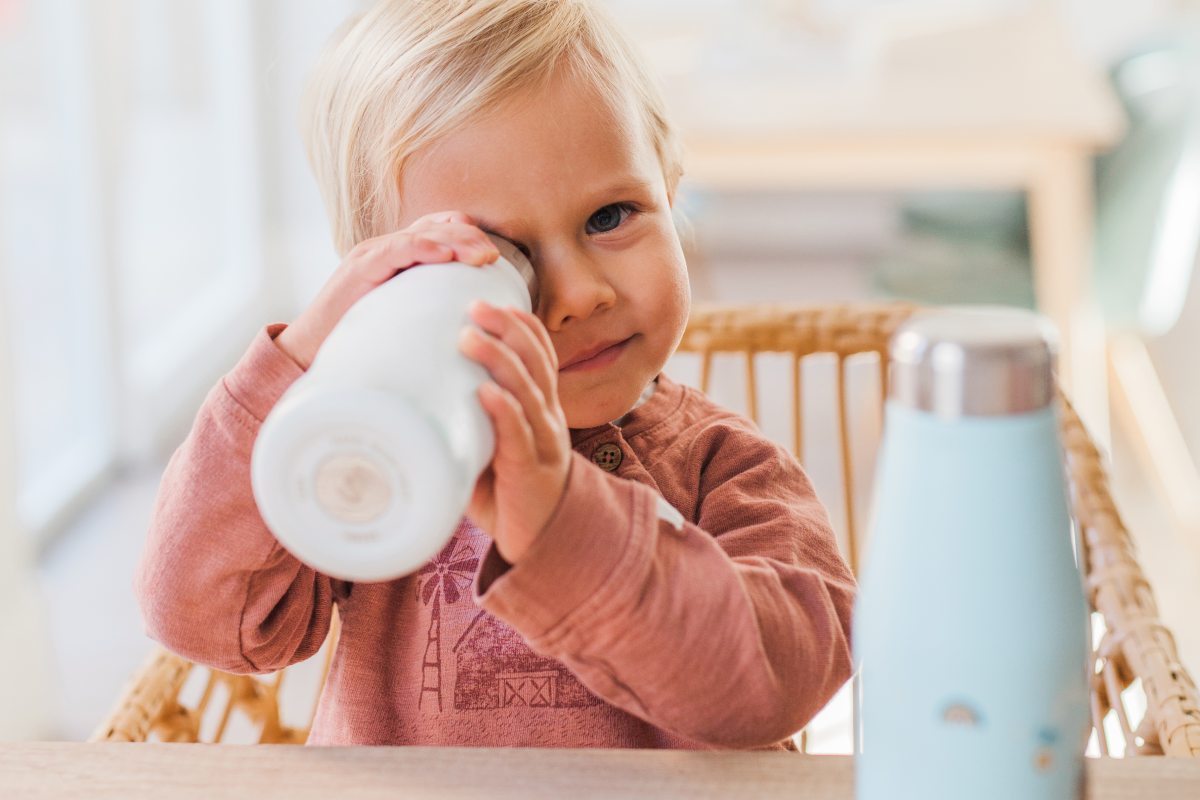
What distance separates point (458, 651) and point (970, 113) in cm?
151

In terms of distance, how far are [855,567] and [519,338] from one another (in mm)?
734

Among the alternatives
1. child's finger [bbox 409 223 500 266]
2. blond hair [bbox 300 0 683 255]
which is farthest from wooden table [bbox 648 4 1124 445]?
child's finger [bbox 409 223 500 266]

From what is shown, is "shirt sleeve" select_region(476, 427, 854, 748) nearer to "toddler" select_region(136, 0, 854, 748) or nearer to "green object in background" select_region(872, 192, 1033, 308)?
"toddler" select_region(136, 0, 854, 748)

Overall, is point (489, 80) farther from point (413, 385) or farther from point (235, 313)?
point (235, 313)

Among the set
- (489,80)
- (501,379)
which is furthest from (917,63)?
(501,379)

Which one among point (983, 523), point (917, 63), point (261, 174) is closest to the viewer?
point (983, 523)

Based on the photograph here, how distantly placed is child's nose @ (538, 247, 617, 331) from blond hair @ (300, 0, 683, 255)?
0.28 feet

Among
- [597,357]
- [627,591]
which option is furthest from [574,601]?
[597,357]

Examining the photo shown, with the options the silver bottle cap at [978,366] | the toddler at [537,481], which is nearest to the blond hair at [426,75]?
the toddler at [537,481]

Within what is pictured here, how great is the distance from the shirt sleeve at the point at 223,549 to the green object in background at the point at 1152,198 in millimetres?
1587

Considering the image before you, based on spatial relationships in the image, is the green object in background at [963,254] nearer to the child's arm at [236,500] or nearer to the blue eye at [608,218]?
the blue eye at [608,218]

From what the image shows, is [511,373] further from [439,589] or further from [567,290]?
[439,589]

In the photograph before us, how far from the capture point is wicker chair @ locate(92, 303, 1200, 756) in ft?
1.98

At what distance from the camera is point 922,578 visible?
33cm
